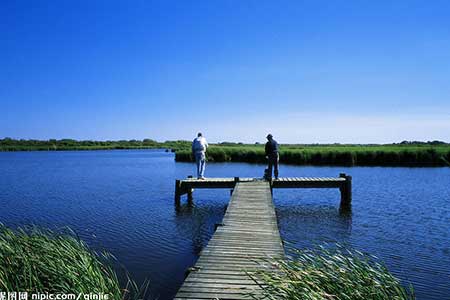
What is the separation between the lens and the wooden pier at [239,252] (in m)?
5.61

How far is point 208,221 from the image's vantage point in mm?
15102

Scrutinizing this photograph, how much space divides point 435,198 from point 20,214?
66.7 feet

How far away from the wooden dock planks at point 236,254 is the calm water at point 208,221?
1.31m

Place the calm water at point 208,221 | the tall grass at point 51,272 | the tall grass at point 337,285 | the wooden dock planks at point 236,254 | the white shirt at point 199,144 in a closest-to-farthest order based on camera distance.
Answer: the tall grass at point 337,285, the tall grass at point 51,272, the wooden dock planks at point 236,254, the calm water at point 208,221, the white shirt at point 199,144

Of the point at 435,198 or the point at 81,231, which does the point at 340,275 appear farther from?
the point at 435,198

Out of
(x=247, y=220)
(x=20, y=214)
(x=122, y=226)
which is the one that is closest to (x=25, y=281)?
(x=247, y=220)

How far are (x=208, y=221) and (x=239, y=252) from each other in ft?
24.8

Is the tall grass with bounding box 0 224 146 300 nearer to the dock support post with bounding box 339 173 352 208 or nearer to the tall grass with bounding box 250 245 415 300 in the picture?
the tall grass with bounding box 250 245 415 300

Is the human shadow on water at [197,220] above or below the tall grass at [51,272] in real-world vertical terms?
below

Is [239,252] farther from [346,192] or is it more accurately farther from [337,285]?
[346,192]

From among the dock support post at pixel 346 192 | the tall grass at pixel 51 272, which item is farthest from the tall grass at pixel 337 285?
the dock support post at pixel 346 192

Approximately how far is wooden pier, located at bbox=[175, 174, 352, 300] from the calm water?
4.22 feet

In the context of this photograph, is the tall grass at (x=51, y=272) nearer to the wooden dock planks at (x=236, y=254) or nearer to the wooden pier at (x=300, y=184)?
the wooden dock planks at (x=236, y=254)

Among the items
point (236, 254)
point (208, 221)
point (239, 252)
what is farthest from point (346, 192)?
point (236, 254)
